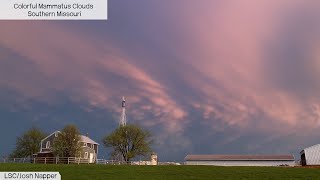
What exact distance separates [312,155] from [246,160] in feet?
84.2

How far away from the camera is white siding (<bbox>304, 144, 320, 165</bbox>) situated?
8169cm

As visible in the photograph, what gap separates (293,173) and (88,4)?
30.4 meters

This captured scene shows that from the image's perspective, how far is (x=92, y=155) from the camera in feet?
320

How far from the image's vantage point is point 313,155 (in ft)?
270

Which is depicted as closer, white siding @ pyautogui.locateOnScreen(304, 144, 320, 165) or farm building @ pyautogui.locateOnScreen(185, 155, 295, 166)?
white siding @ pyautogui.locateOnScreen(304, 144, 320, 165)

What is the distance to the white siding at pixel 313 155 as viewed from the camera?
3216 inches

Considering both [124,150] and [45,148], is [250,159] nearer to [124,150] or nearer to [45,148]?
[124,150]

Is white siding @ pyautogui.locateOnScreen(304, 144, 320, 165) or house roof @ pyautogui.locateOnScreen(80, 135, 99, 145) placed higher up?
house roof @ pyautogui.locateOnScreen(80, 135, 99, 145)

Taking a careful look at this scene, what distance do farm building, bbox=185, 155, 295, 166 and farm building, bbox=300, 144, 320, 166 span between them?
61.2ft

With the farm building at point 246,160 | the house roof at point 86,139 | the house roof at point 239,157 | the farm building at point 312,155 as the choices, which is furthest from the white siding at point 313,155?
the house roof at point 86,139

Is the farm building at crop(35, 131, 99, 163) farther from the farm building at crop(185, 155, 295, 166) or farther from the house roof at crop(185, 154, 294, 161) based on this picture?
the house roof at crop(185, 154, 294, 161)

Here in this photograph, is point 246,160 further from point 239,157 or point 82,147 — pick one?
point 82,147

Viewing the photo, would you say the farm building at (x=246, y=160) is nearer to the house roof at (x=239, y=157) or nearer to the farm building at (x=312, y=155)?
the house roof at (x=239, y=157)

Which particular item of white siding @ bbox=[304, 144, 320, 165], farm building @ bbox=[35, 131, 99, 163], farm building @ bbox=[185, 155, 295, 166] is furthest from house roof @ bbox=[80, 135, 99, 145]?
white siding @ bbox=[304, 144, 320, 165]
